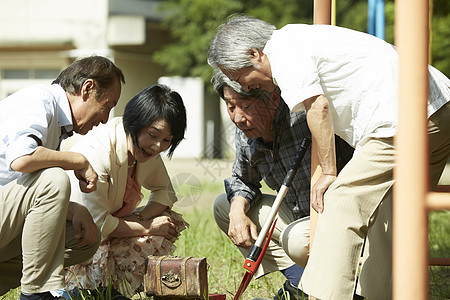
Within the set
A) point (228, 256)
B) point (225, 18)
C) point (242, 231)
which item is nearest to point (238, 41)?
point (242, 231)

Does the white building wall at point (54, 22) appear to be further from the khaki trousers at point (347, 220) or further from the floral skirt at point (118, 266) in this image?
the khaki trousers at point (347, 220)

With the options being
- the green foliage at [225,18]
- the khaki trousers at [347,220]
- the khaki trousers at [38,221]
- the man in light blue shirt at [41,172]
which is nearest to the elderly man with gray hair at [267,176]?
the khaki trousers at [347,220]

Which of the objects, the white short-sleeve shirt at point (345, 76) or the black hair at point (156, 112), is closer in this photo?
the white short-sleeve shirt at point (345, 76)

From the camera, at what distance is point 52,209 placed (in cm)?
280

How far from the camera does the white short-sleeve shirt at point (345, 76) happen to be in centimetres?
260

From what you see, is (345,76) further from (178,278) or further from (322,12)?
(178,278)

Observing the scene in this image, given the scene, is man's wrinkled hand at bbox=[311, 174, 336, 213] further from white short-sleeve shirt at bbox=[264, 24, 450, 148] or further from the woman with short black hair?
the woman with short black hair

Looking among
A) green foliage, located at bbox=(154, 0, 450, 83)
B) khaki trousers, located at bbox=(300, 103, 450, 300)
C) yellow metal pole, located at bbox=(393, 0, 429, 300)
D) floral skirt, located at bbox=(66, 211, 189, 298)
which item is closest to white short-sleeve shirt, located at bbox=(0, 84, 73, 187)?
floral skirt, located at bbox=(66, 211, 189, 298)

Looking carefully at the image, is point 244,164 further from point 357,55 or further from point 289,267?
point 357,55

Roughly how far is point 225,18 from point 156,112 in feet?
46.7

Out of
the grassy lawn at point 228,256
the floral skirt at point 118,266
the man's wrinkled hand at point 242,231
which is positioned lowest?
the grassy lawn at point 228,256

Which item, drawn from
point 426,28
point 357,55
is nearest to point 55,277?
point 357,55

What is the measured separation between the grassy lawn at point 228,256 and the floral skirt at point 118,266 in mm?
115

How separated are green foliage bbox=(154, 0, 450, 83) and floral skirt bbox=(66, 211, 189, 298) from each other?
36.9ft
